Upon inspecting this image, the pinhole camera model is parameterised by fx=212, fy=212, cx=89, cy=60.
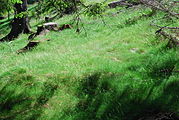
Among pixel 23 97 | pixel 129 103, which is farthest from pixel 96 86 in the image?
pixel 23 97

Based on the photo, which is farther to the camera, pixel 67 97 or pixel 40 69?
pixel 40 69

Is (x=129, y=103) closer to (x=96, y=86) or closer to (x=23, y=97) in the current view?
(x=96, y=86)

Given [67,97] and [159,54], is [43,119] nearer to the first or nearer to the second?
[67,97]

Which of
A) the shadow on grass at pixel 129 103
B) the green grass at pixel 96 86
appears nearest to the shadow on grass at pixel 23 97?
the green grass at pixel 96 86

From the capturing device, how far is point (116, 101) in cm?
557

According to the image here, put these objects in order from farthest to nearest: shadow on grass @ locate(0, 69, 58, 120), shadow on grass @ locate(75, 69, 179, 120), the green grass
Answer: shadow on grass @ locate(0, 69, 58, 120)
the green grass
shadow on grass @ locate(75, 69, 179, 120)

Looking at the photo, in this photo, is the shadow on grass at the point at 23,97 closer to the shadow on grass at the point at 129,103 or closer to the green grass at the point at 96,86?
the green grass at the point at 96,86

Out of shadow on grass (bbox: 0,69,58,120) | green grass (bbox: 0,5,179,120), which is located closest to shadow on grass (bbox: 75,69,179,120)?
green grass (bbox: 0,5,179,120)

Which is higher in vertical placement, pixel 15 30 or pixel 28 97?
pixel 28 97

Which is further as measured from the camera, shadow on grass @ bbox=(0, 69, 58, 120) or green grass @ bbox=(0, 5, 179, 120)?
shadow on grass @ bbox=(0, 69, 58, 120)

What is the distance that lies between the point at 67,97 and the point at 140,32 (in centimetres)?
625

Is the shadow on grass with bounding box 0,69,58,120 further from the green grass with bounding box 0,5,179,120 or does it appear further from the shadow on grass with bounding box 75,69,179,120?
the shadow on grass with bounding box 75,69,179,120

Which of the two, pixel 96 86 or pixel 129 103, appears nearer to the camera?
pixel 129 103

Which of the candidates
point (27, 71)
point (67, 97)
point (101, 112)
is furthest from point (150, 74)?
point (27, 71)
